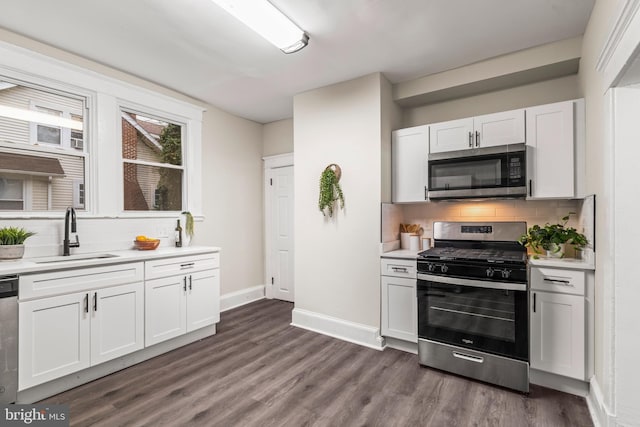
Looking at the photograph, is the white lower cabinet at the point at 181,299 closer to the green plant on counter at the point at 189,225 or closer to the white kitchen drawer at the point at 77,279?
the white kitchen drawer at the point at 77,279

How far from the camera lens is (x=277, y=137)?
4.86 metres

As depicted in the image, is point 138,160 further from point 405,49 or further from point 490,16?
point 490,16

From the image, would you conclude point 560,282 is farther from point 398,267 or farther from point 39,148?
point 39,148

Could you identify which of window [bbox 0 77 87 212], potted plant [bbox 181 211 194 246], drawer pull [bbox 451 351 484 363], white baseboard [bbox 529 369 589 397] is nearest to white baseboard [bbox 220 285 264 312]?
potted plant [bbox 181 211 194 246]

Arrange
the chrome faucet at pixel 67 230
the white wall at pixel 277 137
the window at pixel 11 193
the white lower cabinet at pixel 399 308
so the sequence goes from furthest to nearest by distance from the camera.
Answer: the white wall at pixel 277 137 < the white lower cabinet at pixel 399 308 < the chrome faucet at pixel 67 230 < the window at pixel 11 193

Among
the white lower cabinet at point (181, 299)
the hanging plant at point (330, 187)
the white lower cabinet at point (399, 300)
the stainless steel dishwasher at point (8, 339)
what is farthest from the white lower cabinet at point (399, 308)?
the stainless steel dishwasher at point (8, 339)

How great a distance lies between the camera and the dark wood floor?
6.59 feet

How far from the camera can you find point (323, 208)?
3449mm

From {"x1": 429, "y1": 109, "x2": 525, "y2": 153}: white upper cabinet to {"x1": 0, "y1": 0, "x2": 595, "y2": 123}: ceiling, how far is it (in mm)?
568

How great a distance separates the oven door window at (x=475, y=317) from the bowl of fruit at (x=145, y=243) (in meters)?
2.64

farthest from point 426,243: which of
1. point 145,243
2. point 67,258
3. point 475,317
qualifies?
point 67,258

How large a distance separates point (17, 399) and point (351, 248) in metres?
2.78

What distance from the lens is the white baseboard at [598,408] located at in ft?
5.67

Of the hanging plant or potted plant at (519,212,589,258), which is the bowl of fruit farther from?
potted plant at (519,212,589,258)
